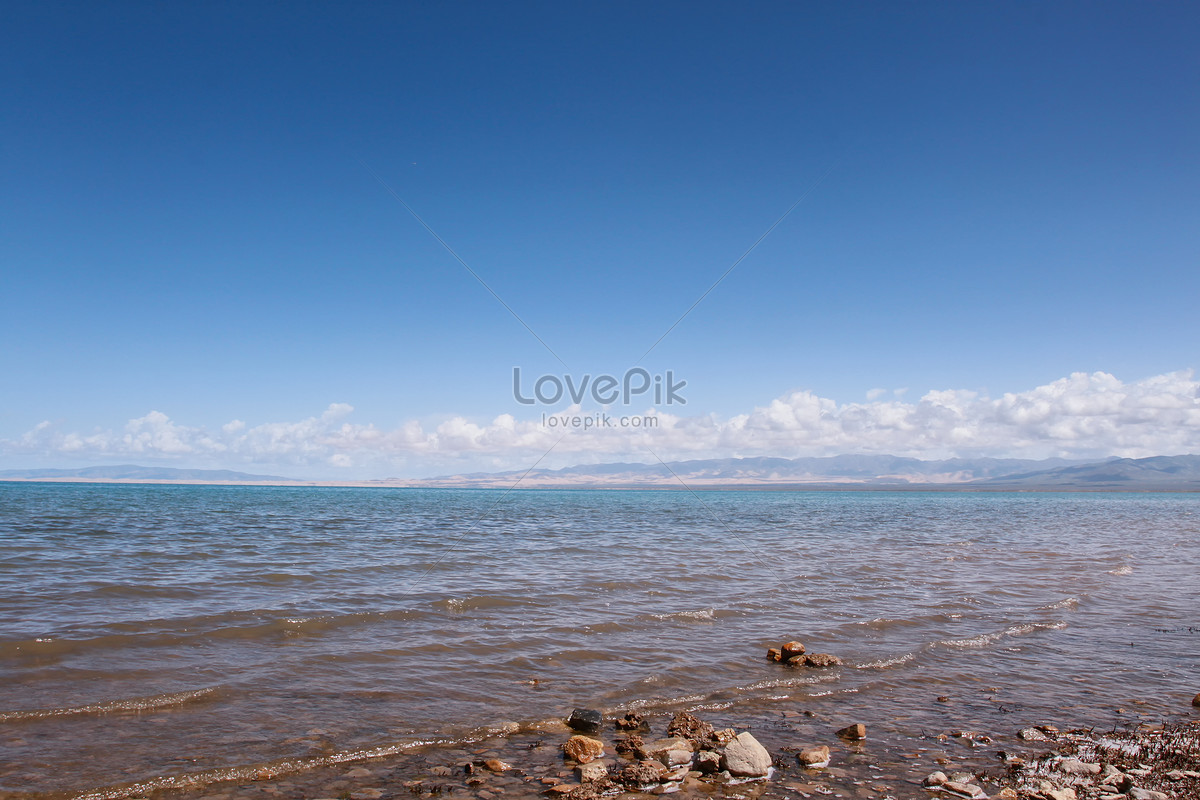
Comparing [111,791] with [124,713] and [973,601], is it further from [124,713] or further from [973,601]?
[973,601]

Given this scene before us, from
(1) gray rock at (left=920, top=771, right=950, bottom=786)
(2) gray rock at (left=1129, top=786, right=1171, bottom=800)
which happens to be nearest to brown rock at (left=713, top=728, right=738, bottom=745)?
(1) gray rock at (left=920, top=771, right=950, bottom=786)

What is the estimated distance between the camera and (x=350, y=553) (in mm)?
23625

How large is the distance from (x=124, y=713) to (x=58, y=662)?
2.95 metres

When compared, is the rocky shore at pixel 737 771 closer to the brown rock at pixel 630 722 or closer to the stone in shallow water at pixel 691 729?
the stone in shallow water at pixel 691 729

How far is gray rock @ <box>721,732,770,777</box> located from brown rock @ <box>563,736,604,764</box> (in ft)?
4.26

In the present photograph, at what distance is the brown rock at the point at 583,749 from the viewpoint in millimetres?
6574

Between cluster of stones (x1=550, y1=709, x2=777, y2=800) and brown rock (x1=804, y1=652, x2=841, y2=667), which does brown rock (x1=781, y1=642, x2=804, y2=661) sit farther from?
cluster of stones (x1=550, y1=709, x2=777, y2=800)

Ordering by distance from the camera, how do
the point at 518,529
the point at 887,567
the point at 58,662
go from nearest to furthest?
the point at 58,662 < the point at 887,567 < the point at 518,529

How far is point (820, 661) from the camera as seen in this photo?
404 inches

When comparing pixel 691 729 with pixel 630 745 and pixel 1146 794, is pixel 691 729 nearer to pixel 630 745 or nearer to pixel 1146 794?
pixel 630 745

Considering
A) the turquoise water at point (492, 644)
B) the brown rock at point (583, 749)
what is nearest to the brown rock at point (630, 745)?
the brown rock at point (583, 749)

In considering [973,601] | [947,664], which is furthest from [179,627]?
[973,601]

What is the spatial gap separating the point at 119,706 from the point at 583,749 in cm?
611

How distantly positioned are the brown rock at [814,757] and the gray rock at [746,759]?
0.40m
